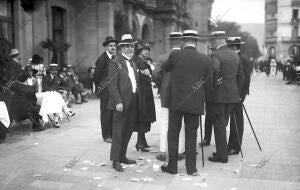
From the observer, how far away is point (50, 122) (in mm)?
12070

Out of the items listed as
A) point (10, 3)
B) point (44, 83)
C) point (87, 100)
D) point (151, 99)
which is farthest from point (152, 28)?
point (151, 99)

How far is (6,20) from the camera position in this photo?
51.7 ft

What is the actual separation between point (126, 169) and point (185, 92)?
1.69m

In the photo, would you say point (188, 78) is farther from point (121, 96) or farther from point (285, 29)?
point (285, 29)

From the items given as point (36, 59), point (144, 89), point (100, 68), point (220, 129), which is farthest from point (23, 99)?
point (220, 129)

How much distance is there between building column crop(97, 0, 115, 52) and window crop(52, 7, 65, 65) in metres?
2.10

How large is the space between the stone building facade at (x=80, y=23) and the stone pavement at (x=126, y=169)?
6339mm

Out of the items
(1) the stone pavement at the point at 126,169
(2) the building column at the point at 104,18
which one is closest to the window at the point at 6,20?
(1) the stone pavement at the point at 126,169

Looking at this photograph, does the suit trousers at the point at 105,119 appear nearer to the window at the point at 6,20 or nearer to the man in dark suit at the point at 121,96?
the man in dark suit at the point at 121,96

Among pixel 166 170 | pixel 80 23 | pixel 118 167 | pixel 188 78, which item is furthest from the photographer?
pixel 80 23

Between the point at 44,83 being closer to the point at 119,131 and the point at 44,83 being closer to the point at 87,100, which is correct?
the point at 119,131

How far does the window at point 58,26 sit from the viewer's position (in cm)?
2030

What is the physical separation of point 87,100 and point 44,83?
698 centimetres

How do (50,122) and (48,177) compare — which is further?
(50,122)
